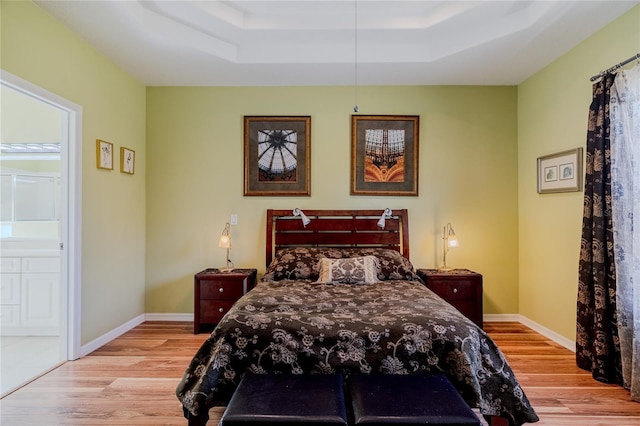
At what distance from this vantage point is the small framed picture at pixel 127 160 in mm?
3582

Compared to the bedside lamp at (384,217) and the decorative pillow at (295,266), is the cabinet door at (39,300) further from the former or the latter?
the bedside lamp at (384,217)

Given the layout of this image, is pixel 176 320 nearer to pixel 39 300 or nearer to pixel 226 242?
pixel 226 242

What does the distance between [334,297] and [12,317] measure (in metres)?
3.29

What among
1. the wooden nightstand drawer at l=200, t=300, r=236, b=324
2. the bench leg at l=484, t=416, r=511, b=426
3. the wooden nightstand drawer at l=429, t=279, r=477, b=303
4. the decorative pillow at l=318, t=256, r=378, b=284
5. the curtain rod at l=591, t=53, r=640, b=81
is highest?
the curtain rod at l=591, t=53, r=640, b=81

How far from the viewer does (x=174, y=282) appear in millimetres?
4023

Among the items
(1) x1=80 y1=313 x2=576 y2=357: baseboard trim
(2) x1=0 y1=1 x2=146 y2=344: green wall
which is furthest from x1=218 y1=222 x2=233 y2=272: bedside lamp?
(2) x1=0 y1=1 x2=146 y2=344: green wall

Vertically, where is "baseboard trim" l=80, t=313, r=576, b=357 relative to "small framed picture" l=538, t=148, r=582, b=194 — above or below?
below

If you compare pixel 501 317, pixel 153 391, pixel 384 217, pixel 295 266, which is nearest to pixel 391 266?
pixel 384 217

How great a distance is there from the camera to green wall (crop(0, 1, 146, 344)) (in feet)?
8.12

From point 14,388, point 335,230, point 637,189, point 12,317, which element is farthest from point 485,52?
point 12,317

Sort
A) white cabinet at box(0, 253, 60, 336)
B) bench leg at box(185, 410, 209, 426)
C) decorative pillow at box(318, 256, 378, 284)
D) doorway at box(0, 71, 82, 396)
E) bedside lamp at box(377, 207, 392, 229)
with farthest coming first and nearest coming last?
1. bedside lamp at box(377, 207, 392, 229)
2. white cabinet at box(0, 253, 60, 336)
3. decorative pillow at box(318, 256, 378, 284)
4. doorway at box(0, 71, 82, 396)
5. bench leg at box(185, 410, 209, 426)

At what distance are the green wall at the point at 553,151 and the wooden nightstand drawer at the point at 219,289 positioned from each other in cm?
314

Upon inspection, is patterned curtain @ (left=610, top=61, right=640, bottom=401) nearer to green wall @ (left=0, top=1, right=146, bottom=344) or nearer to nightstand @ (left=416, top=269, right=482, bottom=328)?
nightstand @ (left=416, top=269, right=482, bottom=328)

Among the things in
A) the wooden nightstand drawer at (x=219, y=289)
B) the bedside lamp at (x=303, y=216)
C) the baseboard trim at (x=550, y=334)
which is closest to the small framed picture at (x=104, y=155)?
the wooden nightstand drawer at (x=219, y=289)
